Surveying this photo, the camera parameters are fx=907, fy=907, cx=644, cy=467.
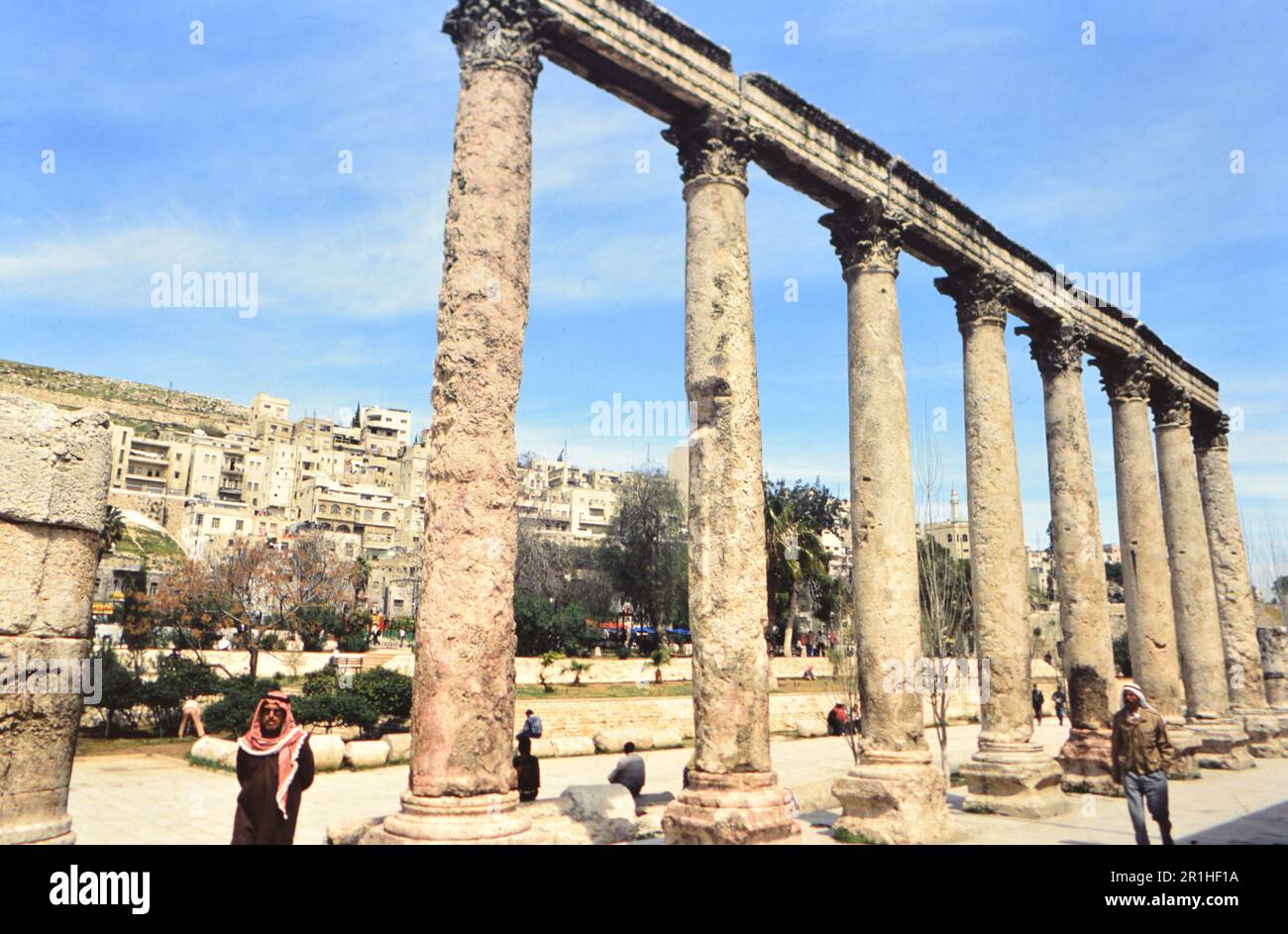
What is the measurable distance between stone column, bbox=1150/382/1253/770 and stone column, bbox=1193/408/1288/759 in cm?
137

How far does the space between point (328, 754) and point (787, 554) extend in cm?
2196

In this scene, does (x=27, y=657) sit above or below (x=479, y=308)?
below

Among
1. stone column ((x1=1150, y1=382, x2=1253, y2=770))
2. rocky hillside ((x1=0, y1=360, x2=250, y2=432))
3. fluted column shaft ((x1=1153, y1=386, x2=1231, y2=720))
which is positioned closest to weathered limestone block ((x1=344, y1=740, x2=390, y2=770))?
stone column ((x1=1150, y1=382, x2=1253, y2=770))

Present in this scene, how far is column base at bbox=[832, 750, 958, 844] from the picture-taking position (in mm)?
9969

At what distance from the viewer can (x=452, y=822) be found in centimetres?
664

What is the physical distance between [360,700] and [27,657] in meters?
18.1

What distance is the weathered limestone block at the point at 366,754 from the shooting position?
19.0 metres

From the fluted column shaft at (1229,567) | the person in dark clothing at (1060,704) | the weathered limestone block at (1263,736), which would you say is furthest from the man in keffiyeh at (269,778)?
the person in dark clothing at (1060,704)
